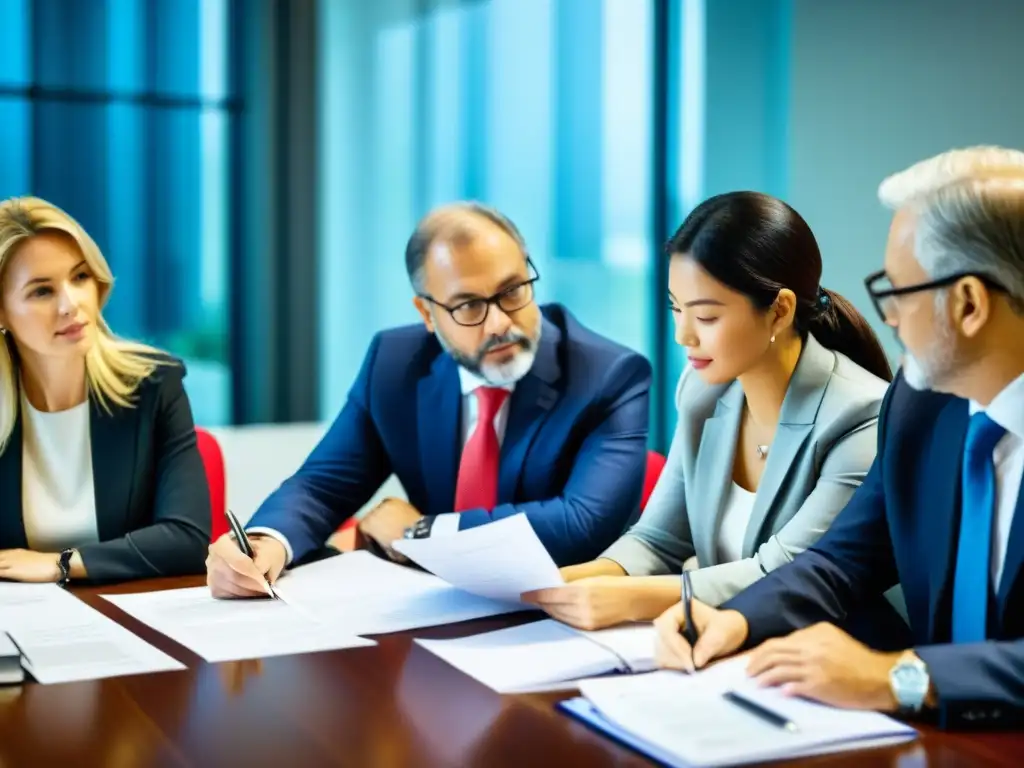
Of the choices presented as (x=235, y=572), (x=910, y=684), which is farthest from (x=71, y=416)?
(x=910, y=684)

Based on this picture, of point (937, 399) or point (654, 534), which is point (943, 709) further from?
point (654, 534)

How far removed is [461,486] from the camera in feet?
9.89

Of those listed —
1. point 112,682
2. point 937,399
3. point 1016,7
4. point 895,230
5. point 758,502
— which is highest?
point 1016,7

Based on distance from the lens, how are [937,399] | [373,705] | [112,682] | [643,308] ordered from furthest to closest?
[643,308] → [937,399] → [112,682] → [373,705]

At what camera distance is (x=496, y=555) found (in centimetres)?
207

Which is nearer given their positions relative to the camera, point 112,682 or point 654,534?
point 112,682

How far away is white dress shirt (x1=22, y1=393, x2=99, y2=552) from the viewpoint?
2.89 meters

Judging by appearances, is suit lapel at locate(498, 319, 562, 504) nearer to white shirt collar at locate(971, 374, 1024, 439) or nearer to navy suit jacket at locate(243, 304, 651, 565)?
navy suit jacket at locate(243, 304, 651, 565)

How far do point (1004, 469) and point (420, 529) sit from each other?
1.38 meters

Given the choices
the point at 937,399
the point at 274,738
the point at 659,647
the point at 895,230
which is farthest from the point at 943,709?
the point at 274,738

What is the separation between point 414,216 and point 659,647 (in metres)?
3.76

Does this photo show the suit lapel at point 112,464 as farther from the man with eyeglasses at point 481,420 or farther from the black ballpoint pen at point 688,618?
the black ballpoint pen at point 688,618

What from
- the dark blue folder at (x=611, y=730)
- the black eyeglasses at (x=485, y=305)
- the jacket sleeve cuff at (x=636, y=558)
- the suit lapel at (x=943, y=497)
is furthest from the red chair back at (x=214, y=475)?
the suit lapel at (x=943, y=497)

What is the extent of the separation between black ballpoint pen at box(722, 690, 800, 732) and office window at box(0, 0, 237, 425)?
12.5 ft
